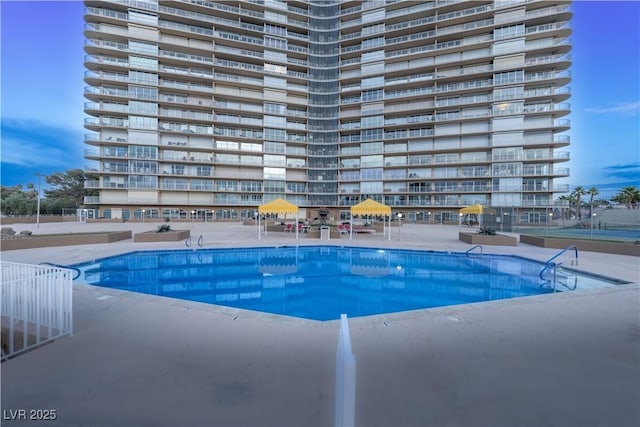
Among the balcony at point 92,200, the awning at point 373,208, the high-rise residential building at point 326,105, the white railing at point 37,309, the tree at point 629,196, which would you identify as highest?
the high-rise residential building at point 326,105

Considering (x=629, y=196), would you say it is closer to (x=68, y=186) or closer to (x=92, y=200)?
(x=92, y=200)

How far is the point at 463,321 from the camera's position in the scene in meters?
5.03

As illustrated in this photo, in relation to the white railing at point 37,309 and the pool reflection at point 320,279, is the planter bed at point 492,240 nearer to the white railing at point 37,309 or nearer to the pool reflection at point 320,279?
the pool reflection at point 320,279

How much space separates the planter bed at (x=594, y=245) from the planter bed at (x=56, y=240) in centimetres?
2671

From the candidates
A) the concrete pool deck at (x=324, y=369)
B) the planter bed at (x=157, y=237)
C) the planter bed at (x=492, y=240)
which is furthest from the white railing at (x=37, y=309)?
the planter bed at (x=492, y=240)

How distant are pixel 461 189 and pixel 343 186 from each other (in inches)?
722

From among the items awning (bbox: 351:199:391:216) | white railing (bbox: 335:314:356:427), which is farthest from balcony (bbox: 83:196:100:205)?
white railing (bbox: 335:314:356:427)

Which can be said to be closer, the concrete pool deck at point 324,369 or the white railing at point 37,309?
the concrete pool deck at point 324,369

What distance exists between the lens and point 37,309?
13.0 feet

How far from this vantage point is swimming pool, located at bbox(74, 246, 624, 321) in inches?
312

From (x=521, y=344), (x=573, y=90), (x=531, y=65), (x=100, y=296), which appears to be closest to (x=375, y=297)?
(x=521, y=344)

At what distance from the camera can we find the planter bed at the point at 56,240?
522 inches

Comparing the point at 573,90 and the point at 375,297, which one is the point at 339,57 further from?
the point at 375,297

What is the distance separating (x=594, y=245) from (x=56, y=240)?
29400 millimetres
